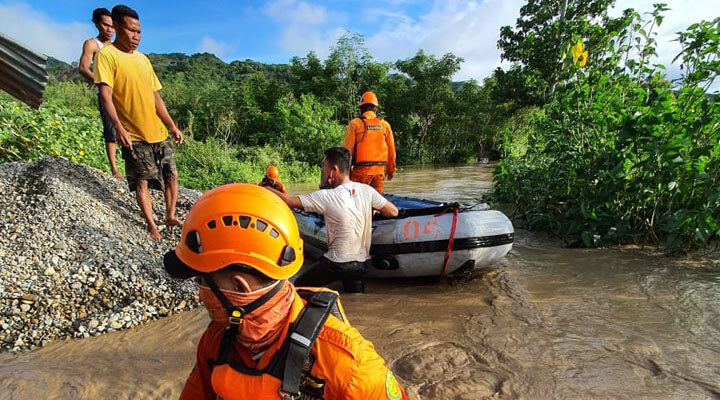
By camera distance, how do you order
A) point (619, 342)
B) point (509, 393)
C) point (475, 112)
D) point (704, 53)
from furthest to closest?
point (475, 112) < point (704, 53) < point (619, 342) < point (509, 393)

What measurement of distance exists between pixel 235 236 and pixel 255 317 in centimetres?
24

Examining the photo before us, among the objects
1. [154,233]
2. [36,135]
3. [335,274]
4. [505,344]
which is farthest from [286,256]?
[36,135]

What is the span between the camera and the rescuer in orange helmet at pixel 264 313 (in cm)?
→ 103

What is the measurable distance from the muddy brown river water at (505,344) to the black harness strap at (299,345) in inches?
53.4

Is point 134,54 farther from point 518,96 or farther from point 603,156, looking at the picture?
point 518,96

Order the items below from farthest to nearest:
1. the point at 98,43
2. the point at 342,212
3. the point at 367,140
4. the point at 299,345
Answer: the point at 367,140
the point at 98,43
the point at 342,212
the point at 299,345

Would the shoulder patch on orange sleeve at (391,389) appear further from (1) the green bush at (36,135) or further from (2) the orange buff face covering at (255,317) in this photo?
(1) the green bush at (36,135)

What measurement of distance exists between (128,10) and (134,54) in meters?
0.39

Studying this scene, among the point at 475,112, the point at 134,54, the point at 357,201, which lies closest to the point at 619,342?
the point at 357,201

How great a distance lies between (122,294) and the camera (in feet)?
10.1

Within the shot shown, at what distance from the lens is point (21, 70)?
6.58ft

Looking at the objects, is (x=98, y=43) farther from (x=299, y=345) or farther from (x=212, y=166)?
(x=212, y=166)

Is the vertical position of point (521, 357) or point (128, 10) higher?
point (128, 10)

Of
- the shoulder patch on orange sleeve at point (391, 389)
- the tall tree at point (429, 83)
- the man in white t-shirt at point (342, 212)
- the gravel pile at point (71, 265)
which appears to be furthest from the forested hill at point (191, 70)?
the tall tree at point (429, 83)
